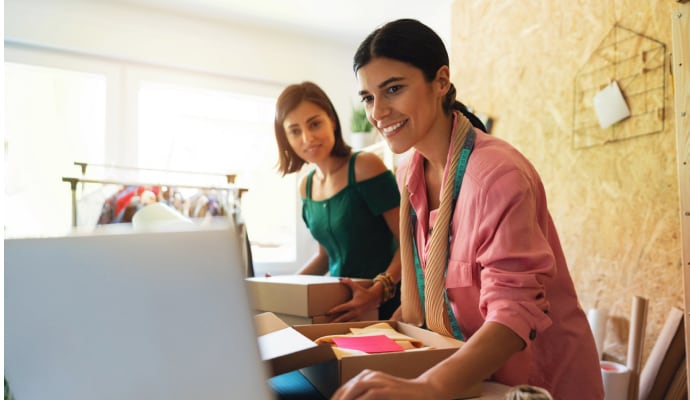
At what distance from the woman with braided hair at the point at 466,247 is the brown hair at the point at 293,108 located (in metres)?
0.52

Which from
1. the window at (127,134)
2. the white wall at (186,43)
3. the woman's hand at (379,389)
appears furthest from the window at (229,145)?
the woman's hand at (379,389)

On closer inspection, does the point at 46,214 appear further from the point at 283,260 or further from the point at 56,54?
the point at 283,260

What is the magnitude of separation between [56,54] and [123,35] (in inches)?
17.1

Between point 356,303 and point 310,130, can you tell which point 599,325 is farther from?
point 310,130

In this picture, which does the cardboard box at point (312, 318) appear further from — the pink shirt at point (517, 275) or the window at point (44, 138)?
the window at point (44, 138)

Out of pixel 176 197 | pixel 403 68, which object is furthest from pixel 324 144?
pixel 176 197

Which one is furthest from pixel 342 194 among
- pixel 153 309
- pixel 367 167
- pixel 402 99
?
pixel 153 309

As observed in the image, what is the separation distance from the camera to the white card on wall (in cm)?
189

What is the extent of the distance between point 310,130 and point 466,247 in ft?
2.91

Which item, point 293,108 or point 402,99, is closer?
point 402,99

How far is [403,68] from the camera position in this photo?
3.08 ft

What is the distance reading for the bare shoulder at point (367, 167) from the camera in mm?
1522

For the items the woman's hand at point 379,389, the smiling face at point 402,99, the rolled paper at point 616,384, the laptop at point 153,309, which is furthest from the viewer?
the rolled paper at point 616,384

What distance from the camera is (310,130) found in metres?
1.58
